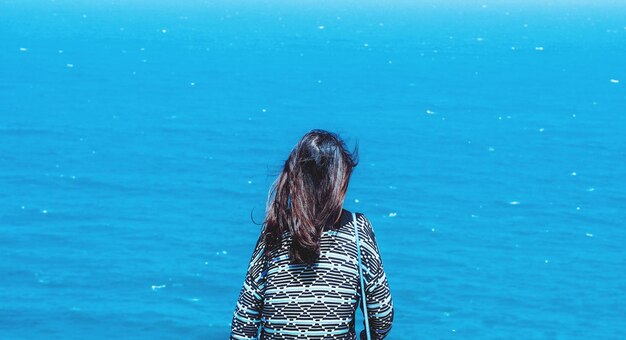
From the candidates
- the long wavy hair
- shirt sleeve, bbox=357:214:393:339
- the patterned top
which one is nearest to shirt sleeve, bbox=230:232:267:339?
the patterned top

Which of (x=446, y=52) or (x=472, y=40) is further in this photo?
(x=472, y=40)

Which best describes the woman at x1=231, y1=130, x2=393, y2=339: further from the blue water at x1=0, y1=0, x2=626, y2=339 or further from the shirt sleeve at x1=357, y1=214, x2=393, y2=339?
the blue water at x1=0, y1=0, x2=626, y2=339

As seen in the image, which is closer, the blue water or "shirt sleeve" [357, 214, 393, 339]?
"shirt sleeve" [357, 214, 393, 339]

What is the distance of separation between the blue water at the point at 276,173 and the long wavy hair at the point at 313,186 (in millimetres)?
4660

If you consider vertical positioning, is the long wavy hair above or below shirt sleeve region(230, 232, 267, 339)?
above

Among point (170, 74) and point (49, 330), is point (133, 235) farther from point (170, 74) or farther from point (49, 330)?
point (170, 74)

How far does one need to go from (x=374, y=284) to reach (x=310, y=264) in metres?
0.23

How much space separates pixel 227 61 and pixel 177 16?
35.2 meters

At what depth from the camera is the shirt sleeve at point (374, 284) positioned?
138 inches

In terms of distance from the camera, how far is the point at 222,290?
744 inches

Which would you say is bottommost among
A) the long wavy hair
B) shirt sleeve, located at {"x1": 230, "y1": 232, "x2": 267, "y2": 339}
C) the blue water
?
the blue water

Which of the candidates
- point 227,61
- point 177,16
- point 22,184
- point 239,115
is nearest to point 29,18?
point 177,16

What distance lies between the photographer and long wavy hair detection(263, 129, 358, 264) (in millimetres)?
3457

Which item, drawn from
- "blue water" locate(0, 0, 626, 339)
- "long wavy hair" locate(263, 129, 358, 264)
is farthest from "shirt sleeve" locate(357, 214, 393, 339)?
"blue water" locate(0, 0, 626, 339)
